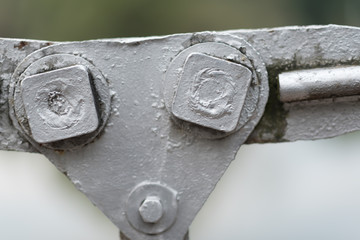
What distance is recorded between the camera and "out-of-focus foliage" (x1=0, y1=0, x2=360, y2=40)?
2615 mm

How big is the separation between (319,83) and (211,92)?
0.12m

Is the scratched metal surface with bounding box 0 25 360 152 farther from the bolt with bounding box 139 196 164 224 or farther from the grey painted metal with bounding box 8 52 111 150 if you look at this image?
the bolt with bounding box 139 196 164 224

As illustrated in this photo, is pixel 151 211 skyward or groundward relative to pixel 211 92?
groundward

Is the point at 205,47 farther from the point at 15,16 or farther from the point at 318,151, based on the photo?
the point at 15,16

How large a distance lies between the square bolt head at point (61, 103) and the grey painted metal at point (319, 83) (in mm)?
205

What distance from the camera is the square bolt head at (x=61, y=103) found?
0.84 metres

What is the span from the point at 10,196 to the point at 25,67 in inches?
51.6

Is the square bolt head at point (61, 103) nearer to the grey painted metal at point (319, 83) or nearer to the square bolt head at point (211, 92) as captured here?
the square bolt head at point (211, 92)

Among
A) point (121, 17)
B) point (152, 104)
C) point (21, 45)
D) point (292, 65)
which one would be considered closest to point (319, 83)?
point (292, 65)

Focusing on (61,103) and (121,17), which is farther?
(121,17)

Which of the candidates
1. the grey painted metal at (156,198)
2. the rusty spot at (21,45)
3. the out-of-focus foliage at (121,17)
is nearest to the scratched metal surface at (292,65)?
the rusty spot at (21,45)

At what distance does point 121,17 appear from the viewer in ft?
8.57

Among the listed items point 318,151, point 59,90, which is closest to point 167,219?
point 59,90

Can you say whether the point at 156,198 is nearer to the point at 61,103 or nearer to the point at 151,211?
the point at 151,211
